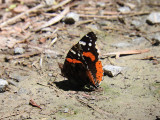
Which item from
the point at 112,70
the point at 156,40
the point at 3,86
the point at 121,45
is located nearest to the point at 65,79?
the point at 112,70

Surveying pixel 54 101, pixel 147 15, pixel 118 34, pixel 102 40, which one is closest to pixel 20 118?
pixel 54 101

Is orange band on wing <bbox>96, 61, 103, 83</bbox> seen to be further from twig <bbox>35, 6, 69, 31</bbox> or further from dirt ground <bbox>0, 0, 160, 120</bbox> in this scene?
twig <bbox>35, 6, 69, 31</bbox>

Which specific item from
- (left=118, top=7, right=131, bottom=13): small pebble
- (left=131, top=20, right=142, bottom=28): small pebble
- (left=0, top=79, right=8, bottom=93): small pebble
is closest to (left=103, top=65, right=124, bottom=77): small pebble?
(left=0, top=79, right=8, bottom=93): small pebble

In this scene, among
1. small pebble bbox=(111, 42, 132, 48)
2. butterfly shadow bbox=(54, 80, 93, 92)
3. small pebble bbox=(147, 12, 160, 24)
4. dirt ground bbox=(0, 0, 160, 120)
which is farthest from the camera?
small pebble bbox=(147, 12, 160, 24)

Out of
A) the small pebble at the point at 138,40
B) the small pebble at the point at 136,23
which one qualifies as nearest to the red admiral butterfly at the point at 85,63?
the small pebble at the point at 138,40

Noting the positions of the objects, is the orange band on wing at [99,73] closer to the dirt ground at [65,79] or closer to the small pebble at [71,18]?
the dirt ground at [65,79]

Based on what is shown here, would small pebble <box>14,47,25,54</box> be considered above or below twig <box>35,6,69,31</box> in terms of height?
below

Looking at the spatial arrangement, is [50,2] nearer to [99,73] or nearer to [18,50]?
[18,50]
